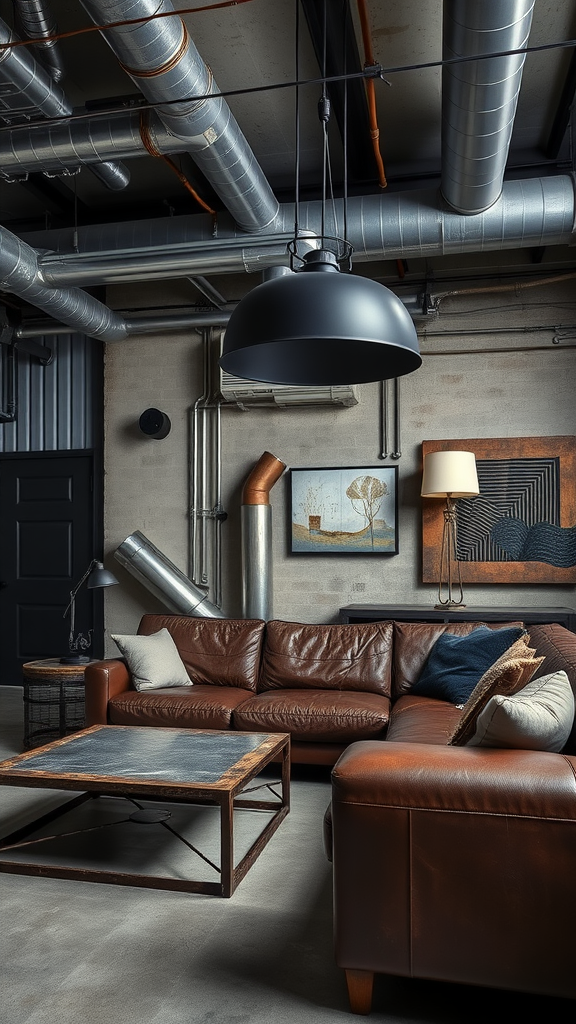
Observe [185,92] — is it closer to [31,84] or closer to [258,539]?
[31,84]

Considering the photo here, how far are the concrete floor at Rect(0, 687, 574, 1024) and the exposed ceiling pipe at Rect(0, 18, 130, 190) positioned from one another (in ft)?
10.5

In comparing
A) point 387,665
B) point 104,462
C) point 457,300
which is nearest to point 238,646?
point 387,665

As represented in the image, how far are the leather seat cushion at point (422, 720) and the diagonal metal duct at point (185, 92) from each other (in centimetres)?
271

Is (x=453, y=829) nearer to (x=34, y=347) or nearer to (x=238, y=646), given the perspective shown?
(x=238, y=646)

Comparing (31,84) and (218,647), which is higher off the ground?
(31,84)

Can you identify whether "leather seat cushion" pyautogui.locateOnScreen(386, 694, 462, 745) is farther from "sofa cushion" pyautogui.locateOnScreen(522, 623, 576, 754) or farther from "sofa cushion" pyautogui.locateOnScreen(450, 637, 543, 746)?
"sofa cushion" pyautogui.locateOnScreen(450, 637, 543, 746)

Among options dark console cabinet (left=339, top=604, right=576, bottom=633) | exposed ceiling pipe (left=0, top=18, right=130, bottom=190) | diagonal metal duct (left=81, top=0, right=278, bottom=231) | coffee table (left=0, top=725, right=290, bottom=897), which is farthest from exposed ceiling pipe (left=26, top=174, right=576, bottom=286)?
coffee table (left=0, top=725, right=290, bottom=897)

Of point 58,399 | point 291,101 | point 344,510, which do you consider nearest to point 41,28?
point 291,101

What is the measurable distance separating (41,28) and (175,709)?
3.25 metres

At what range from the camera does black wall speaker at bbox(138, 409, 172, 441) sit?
643 centimetres

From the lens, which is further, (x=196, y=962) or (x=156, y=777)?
(x=156, y=777)

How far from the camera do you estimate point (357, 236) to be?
4.46m

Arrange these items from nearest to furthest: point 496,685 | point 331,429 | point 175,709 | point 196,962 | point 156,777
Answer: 1. point 196,962
2. point 496,685
3. point 156,777
4. point 175,709
5. point 331,429

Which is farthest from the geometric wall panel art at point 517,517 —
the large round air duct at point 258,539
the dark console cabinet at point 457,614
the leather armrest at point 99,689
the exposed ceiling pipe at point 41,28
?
the exposed ceiling pipe at point 41,28
